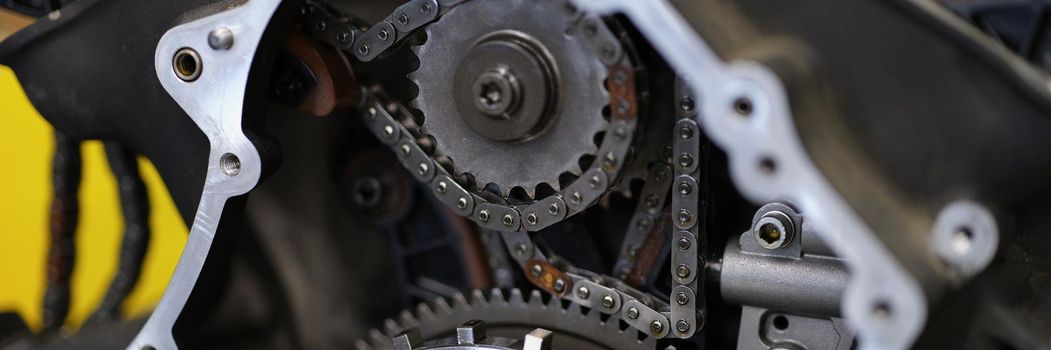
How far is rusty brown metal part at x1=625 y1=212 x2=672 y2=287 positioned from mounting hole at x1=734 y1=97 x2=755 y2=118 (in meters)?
0.35

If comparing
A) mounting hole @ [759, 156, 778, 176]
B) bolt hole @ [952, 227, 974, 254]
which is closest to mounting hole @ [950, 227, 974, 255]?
bolt hole @ [952, 227, 974, 254]

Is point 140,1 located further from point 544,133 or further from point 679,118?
point 679,118

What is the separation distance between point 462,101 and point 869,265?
44 cm

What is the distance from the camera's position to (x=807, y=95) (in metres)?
0.78

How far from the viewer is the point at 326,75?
1.12 m

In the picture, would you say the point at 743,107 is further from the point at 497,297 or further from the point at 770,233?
the point at 497,297

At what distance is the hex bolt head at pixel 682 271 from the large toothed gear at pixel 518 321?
9 centimetres

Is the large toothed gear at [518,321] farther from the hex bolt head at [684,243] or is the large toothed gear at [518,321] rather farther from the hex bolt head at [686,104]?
the hex bolt head at [686,104]

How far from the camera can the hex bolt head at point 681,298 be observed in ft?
3.38

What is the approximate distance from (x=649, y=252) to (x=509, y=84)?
26 centimetres

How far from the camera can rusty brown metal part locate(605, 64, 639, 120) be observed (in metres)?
0.94

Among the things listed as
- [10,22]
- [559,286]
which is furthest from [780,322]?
[10,22]

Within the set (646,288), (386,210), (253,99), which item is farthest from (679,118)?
(386,210)

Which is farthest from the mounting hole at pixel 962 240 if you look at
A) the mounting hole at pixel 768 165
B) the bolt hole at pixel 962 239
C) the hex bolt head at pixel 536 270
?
the hex bolt head at pixel 536 270
